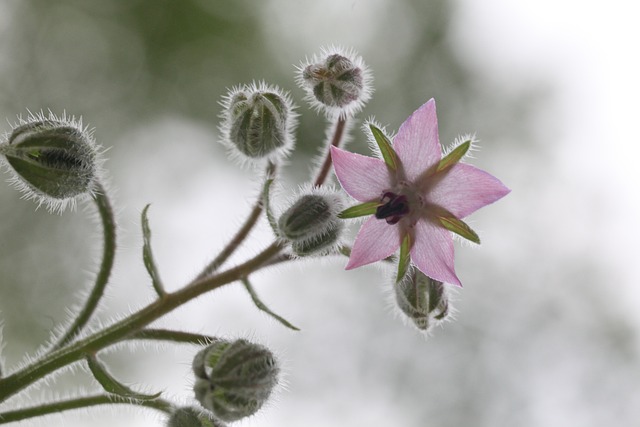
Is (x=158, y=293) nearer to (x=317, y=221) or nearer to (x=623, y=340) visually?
(x=317, y=221)

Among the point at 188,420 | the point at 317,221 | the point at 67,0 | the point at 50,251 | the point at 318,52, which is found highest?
the point at 67,0

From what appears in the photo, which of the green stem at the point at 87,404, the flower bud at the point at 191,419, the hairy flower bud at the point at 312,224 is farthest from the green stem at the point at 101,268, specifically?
the hairy flower bud at the point at 312,224

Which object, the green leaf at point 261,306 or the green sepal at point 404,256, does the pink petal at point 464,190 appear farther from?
the green leaf at point 261,306

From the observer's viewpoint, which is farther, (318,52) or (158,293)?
(318,52)

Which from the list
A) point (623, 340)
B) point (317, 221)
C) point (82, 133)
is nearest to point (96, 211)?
point (82, 133)

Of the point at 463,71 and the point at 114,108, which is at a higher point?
the point at 463,71

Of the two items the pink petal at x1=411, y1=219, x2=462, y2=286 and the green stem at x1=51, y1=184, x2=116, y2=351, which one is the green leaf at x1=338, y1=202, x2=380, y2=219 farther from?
the green stem at x1=51, y1=184, x2=116, y2=351

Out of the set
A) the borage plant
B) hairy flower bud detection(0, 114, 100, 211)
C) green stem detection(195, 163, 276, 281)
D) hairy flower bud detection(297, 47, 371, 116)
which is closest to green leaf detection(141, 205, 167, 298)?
the borage plant
